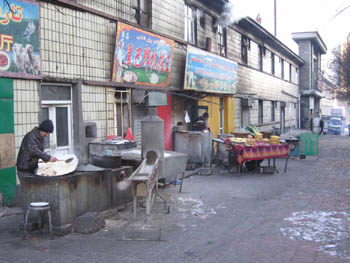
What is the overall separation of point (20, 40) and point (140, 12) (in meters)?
5.47

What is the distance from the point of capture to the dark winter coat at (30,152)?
6523mm

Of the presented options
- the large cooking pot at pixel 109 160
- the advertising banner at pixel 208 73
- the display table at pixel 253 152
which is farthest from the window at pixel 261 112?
the large cooking pot at pixel 109 160

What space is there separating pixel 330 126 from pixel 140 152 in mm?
37754

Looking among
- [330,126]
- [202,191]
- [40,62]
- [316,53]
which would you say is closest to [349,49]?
[330,126]

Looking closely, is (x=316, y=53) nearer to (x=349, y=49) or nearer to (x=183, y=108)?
(x=349, y=49)

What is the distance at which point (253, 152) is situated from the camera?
A: 40.2 feet

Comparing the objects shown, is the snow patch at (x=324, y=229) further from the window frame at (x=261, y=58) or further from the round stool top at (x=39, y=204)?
the window frame at (x=261, y=58)

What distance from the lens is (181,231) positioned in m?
6.55

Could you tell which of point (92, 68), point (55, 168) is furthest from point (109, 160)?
point (92, 68)

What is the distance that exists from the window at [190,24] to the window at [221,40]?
9.77 feet

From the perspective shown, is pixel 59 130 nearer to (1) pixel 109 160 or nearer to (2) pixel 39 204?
(1) pixel 109 160

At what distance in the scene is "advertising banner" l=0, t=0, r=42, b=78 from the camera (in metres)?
7.69

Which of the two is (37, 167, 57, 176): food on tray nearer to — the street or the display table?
the street

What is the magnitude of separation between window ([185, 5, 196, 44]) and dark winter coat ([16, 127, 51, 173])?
1040 centimetres
